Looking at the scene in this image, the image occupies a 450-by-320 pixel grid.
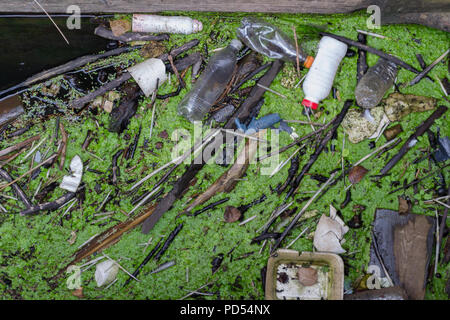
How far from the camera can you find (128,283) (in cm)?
280

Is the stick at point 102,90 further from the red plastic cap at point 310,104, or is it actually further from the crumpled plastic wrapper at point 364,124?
the crumpled plastic wrapper at point 364,124

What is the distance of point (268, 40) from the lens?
8.83ft

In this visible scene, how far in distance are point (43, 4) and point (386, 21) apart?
3.18 m

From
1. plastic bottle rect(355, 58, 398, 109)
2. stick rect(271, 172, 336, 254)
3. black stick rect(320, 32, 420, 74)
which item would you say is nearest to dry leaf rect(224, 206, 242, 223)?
stick rect(271, 172, 336, 254)

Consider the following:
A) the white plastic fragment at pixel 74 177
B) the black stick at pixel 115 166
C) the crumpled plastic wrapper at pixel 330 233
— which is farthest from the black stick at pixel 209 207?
the white plastic fragment at pixel 74 177

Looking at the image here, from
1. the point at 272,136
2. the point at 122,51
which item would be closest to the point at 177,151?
the point at 272,136

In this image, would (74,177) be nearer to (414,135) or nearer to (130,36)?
(130,36)

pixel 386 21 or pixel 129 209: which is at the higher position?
pixel 386 21

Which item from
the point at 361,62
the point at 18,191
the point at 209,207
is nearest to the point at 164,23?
the point at 209,207

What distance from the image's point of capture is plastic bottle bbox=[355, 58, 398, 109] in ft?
8.75

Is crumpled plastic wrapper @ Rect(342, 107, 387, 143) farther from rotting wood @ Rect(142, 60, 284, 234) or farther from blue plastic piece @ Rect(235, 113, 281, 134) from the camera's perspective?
rotting wood @ Rect(142, 60, 284, 234)

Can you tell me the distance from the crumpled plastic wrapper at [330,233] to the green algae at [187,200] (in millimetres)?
74

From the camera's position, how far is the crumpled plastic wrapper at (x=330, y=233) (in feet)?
8.90
